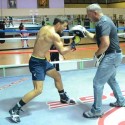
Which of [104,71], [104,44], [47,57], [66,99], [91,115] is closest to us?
[104,44]

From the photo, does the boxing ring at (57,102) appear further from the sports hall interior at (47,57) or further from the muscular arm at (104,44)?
the muscular arm at (104,44)

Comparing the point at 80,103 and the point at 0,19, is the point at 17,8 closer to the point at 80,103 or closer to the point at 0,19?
the point at 0,19

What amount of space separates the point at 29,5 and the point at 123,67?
16.6 ft

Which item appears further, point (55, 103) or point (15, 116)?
point (55, 103)

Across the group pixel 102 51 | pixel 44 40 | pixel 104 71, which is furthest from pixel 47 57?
pixel 102 51

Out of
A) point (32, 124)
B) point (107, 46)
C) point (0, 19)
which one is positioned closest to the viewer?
point (107, 46)

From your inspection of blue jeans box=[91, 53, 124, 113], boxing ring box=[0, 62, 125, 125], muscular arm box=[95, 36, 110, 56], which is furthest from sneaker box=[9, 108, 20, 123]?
muscular arm box=[95, 36, 110, 56]

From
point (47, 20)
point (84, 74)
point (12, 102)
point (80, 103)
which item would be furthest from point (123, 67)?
point (47, 20)

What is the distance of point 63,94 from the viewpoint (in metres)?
3.26

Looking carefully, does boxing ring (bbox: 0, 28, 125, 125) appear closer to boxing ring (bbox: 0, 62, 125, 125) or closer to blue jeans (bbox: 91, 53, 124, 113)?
boxing ring (bbox: 0, 62, 125, 125)

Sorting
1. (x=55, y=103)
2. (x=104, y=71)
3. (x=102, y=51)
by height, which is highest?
(x=102, y=51)

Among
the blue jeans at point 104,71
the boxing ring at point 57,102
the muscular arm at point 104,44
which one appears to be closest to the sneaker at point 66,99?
the boxing ring at point 57,102

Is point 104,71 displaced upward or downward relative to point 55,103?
upward

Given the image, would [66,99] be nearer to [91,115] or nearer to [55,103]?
[55,103]
